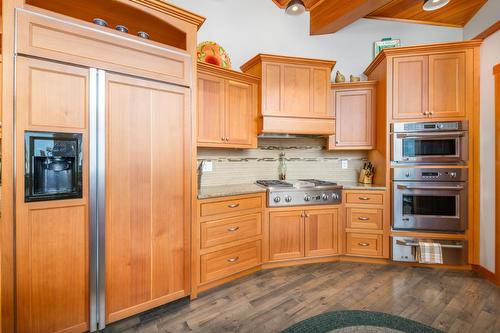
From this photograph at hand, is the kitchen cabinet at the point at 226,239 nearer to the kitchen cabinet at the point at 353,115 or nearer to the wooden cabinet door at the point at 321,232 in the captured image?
the wooden cabinet door at the point at 321,232

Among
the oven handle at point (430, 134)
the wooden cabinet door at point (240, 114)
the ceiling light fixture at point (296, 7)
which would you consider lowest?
the oven handle at point (430, 134)

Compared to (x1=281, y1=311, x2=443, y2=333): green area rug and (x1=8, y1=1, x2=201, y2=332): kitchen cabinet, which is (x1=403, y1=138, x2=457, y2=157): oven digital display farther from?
(x1=8, y1=1, x2=201, y2=332): kitchen cabinet

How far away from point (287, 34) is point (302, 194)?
7.47 feet

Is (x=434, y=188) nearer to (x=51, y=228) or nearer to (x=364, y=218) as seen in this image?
(x=364, y=218)

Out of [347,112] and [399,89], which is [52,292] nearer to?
[347,112]

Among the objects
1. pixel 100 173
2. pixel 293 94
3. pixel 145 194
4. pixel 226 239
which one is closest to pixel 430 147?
pixel 293 94

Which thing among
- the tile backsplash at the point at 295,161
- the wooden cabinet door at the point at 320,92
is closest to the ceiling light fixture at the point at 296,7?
the wooden cabinet door at the point at 320,92

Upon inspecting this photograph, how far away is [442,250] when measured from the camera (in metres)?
2.62

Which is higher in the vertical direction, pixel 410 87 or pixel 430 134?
pixel 410 87

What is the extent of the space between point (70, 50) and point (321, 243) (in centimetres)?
287

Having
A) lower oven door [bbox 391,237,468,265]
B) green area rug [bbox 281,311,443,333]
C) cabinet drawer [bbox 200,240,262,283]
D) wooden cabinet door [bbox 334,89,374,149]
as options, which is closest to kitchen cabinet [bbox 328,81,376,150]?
wooden cabinet door [bbox 334,89,374,149]

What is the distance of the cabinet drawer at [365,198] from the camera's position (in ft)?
9.21

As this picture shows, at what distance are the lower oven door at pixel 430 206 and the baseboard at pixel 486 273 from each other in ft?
1.35

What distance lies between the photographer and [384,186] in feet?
9.29
